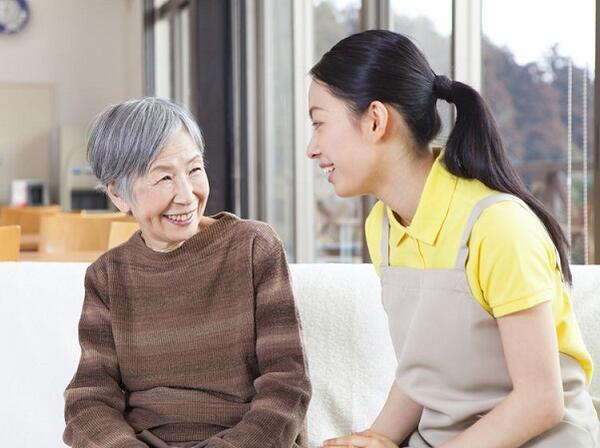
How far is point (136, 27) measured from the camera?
9.68 meters

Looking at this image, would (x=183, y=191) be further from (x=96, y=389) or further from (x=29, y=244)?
(x=29, y=244)

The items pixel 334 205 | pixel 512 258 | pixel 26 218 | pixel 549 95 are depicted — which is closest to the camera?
pixel 512 258

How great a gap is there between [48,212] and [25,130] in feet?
13.9

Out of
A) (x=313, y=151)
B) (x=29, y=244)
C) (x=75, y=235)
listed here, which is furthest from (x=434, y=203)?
(x=29, y=244)

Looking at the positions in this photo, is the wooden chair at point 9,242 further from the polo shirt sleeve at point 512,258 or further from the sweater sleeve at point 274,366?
the polo shirt sleeve at point 512,258

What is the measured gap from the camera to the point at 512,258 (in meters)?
1.23

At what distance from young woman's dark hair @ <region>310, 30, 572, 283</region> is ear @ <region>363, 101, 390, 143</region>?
0.01 m

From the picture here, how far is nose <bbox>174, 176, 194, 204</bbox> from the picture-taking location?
1.60 m

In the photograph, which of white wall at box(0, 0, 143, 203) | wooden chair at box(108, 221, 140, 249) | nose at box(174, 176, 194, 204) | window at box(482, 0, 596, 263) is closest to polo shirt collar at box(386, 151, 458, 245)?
nose at box(174, 176, 194, 204)

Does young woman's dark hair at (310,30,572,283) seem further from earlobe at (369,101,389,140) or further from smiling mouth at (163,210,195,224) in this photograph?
smiling mouth at (163,210,195,224)

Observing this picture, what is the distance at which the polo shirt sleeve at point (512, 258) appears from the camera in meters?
1.22

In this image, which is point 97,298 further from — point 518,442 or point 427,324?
point 518,442

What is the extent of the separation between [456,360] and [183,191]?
0.56 m

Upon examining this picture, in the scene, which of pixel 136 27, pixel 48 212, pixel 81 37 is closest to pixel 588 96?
pixel 48 212
